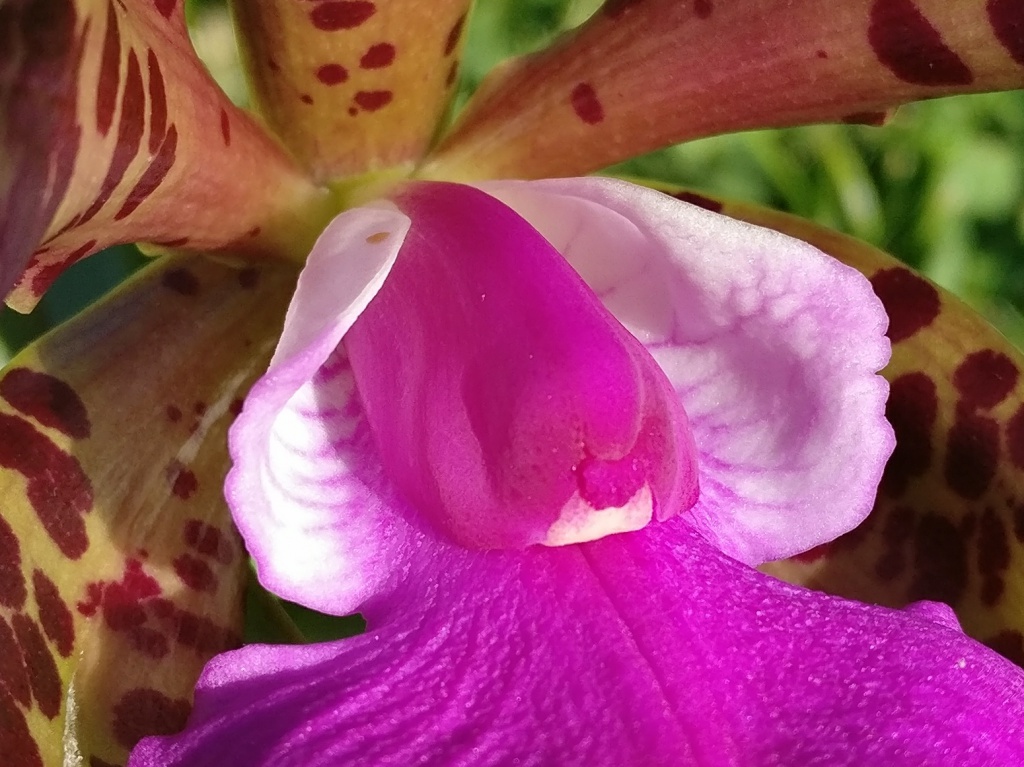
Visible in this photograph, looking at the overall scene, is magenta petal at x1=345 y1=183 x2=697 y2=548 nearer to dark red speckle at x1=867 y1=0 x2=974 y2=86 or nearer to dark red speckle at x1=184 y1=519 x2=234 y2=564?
dark red speckle at x1=184 y1=519 x2=234 y2=564

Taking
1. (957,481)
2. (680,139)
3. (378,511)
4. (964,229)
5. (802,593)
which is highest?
(680,139)

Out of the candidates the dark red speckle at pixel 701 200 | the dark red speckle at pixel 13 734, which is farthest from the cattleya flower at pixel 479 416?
the dark red speckle at pixel 701 200

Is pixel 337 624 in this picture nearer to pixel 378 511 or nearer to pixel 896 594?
pixel 378 511

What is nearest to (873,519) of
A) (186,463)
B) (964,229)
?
(186,463)

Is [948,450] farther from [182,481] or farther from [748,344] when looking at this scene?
[182,481]

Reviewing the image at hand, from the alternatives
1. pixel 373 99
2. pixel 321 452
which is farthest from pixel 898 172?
pixel 321 452
